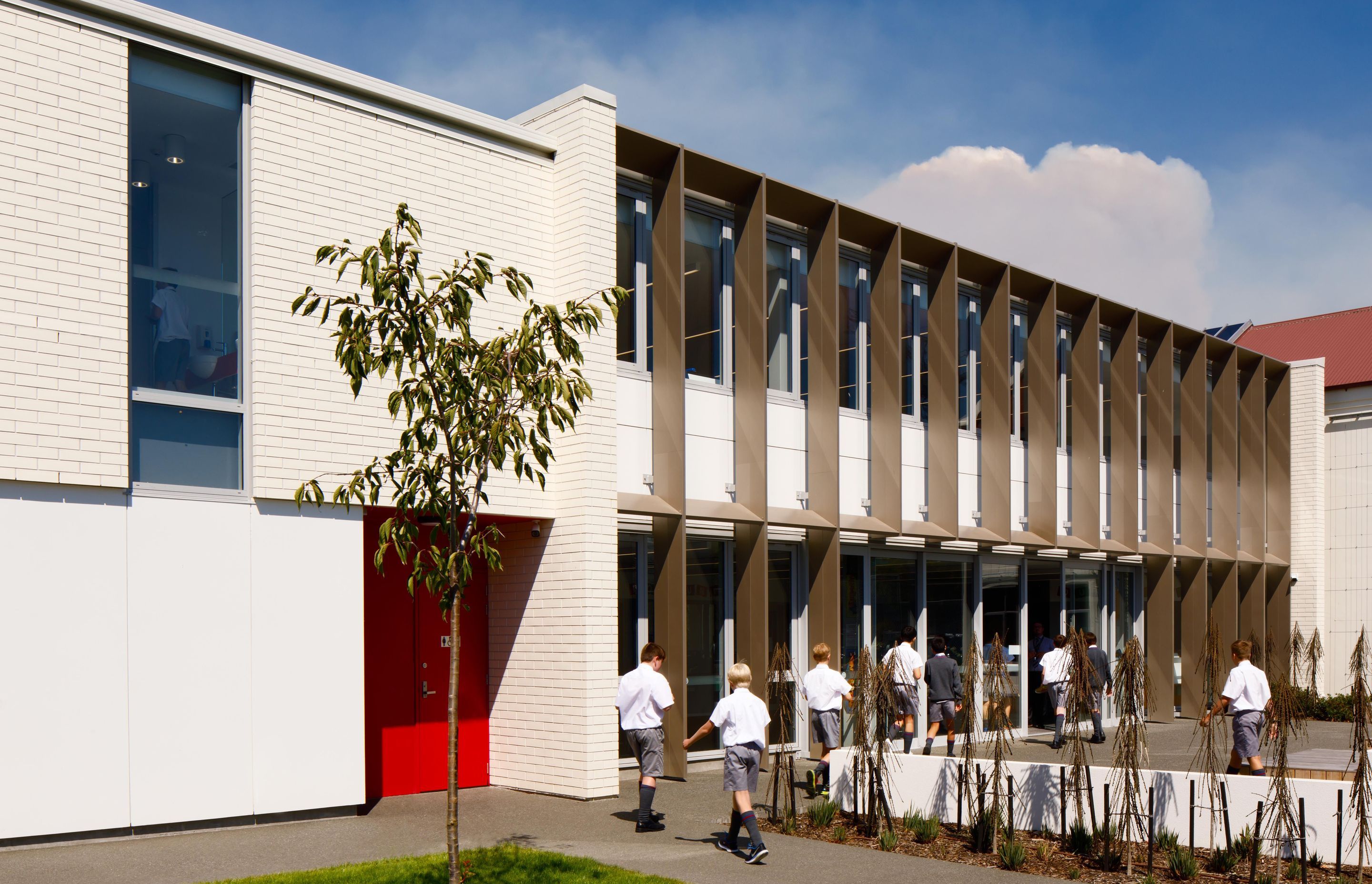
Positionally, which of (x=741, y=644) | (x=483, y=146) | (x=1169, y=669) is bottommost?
(x=1169, y=669)

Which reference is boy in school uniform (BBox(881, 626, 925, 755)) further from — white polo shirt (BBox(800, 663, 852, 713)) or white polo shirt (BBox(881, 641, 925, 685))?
white polo shirt (BBox(800, 663, 852, 713))

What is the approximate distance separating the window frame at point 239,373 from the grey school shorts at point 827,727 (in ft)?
20.0

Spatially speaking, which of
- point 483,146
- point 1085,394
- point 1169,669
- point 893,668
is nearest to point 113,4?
point 483,146

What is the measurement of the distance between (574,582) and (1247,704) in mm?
6978

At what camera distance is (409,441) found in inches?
305

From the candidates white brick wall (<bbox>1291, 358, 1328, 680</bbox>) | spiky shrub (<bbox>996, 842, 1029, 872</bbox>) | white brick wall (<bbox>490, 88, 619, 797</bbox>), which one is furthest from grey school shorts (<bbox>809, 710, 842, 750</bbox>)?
white brick wall (<bbox>1291, 358, 1328, 680</bbox>)

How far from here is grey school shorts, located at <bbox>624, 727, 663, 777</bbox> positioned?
454 inches

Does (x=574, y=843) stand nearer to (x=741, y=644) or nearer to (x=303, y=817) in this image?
(x=303, y=817)

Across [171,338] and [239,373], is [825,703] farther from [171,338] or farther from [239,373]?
[171,338]

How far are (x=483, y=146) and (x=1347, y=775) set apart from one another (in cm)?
1072

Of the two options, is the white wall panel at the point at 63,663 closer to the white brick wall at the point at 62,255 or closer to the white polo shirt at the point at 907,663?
the white brick wall at the point at 62,255

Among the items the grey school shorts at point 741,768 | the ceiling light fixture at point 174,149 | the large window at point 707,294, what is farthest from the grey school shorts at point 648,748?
the ceiling light fixture at point 174,149

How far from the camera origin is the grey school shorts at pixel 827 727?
43.7 feet

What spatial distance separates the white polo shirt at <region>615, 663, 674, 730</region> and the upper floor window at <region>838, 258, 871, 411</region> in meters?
6.97
